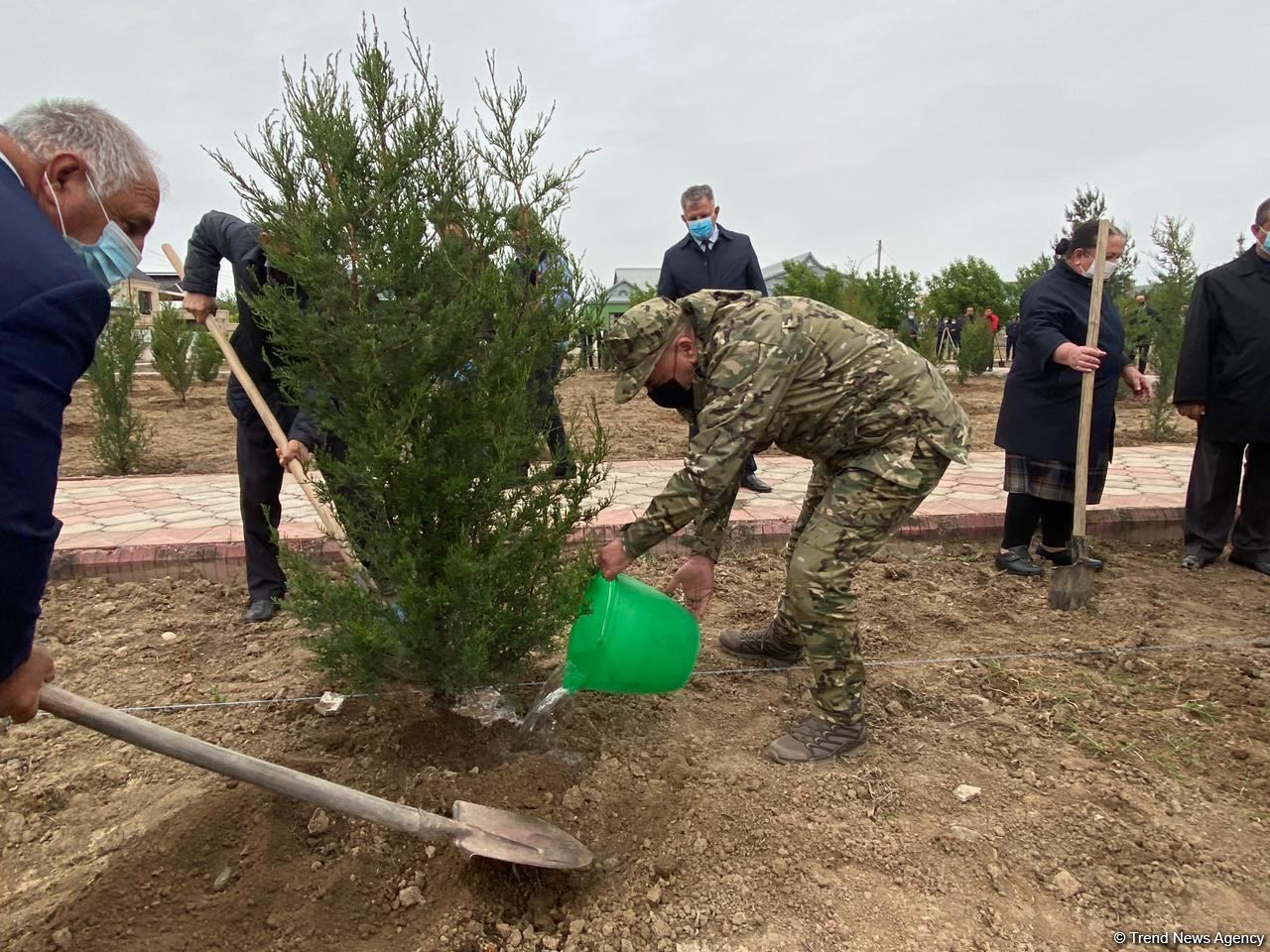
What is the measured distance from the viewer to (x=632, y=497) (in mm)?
5879

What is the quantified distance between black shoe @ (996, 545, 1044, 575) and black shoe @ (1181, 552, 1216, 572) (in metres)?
0.88

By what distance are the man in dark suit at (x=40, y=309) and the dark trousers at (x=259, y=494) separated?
6.44ft

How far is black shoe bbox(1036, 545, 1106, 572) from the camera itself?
4247 millimetres

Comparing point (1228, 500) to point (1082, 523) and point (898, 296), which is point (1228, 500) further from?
point (898, 296)

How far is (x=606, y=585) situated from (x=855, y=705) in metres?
0.91

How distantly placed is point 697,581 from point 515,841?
104cm

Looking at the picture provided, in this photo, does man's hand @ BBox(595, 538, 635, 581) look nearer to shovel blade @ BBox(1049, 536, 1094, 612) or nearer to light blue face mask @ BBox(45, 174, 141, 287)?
light blue face mask @ BBox(45, 174, 141, 287)

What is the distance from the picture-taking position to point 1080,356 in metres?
3.90

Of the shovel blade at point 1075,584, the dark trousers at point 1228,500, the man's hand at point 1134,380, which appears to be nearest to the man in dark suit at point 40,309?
the shovel blade at point 1075,584

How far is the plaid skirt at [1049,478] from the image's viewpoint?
168 inches

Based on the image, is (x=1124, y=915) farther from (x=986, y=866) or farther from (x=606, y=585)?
(x=606, y=585)

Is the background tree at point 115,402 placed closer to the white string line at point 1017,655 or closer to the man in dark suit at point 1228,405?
the white string line at point 1017,655

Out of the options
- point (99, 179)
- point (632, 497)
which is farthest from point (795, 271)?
point (99, 179)

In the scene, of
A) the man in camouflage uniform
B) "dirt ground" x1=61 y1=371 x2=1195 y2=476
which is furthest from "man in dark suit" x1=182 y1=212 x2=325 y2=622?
"dirt ground" x1=61 y1=371 x2=1195 y2=476
